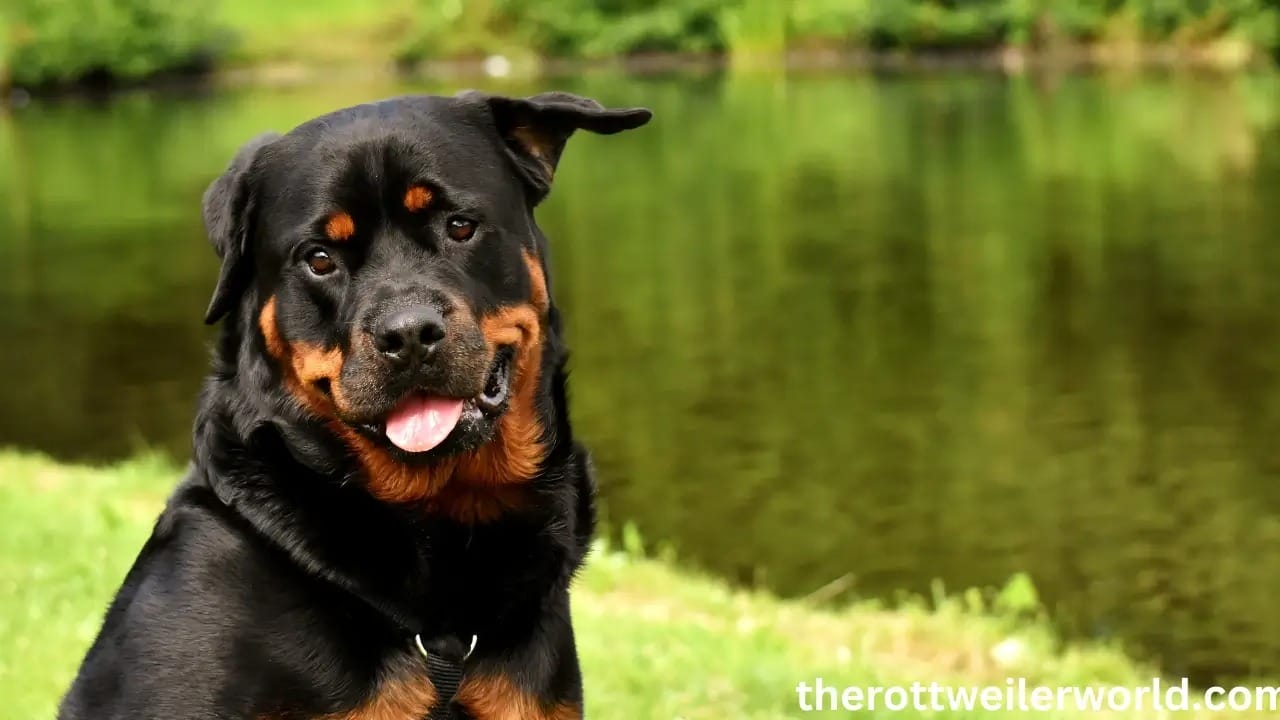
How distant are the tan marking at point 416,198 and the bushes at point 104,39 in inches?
2517

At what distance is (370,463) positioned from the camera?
4402 mm

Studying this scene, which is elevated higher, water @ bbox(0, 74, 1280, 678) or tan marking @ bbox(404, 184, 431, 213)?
tan marking @ bbox(404, 184, 431, 213)

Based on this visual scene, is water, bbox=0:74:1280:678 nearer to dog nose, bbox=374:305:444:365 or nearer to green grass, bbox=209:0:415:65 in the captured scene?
dog nose, bbox=374:305:444:365

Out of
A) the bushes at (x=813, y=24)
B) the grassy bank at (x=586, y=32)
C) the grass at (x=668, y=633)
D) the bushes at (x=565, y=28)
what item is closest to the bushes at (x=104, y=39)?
the grassy bank at (x=586, y=32)

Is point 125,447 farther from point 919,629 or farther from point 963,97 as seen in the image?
point 963,97

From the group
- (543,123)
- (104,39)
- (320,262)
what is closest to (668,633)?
(543,123)

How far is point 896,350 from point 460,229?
14.5 meters

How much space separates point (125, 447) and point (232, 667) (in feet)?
39.8

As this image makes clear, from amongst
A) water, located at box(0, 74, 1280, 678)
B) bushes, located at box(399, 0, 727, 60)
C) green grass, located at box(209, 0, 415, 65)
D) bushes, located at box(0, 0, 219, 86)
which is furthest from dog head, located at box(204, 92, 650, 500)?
green grass, located at box(209, 0, 415, 65)

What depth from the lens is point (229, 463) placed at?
436cm

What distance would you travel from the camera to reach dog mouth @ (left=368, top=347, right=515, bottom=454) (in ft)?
14.3

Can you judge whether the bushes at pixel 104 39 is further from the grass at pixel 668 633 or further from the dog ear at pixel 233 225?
the dog ear at pixel 233 225

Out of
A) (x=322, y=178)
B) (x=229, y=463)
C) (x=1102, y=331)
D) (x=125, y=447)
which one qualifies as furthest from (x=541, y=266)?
(x=1102, y=331)

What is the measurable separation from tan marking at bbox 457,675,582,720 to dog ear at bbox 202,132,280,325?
1227mm
